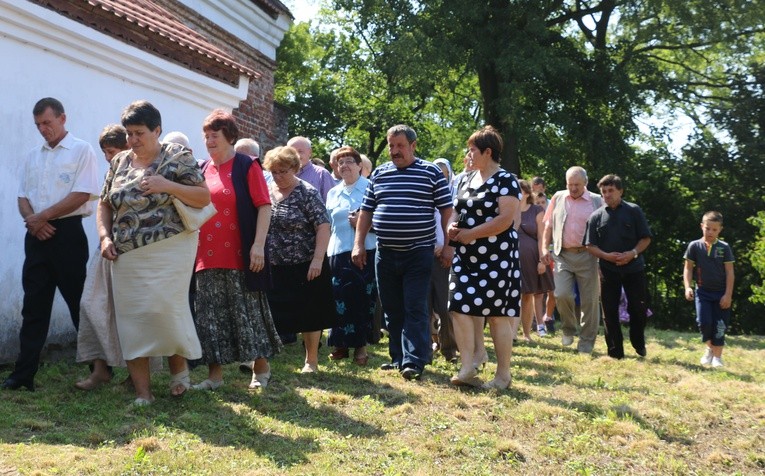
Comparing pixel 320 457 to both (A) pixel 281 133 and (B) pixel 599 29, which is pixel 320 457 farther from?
(B) pixel 599 29

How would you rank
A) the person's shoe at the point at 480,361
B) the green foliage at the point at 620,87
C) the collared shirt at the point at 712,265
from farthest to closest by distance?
the green foliage at the point at 620,87 → the collared shirt at the point at 712,265 → the person's shoe at the point at 480,361

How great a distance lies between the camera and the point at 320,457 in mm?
5070

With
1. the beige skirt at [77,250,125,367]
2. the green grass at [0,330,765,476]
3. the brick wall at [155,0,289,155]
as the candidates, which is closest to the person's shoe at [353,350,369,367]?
the green grass at [0,330,765,476]

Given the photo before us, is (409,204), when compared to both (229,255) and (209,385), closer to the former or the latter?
(229,255)

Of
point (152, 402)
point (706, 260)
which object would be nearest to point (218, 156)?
point (152, 402)

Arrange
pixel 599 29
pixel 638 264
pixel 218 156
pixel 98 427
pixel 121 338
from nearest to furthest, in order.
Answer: pixel 98 427 < pixel 121 338 < pixel 218 156 < pixel 638 264 < pixel 599 29

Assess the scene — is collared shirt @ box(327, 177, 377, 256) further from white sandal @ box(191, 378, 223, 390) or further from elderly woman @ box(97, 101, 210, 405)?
elderly woman @ box(97, 101, 210, 405)

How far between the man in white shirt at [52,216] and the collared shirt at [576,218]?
555cm

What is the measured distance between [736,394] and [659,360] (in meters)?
2.35

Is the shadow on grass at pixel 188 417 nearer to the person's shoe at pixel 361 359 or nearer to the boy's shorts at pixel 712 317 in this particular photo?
the person's shoe at pixel 361 359

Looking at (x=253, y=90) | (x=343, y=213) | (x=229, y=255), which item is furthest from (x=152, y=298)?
(x=253, y=90)

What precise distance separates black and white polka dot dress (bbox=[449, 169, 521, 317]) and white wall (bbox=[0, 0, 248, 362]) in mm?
3512

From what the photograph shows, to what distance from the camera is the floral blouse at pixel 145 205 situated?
5.89m

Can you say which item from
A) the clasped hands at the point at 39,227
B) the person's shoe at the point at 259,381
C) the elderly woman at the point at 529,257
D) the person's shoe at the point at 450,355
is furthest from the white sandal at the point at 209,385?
the elderly woman at the point at 529,257
